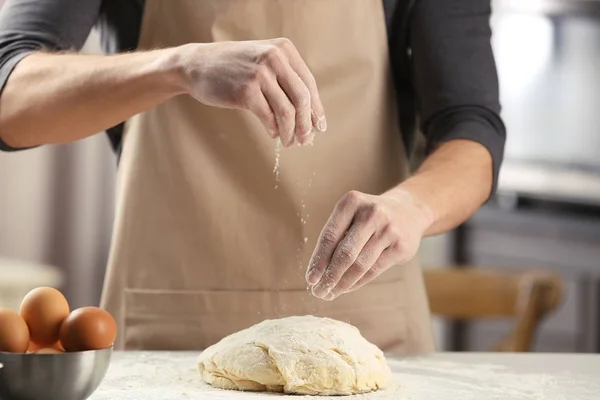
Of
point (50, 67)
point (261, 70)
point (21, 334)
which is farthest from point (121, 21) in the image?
point (21, 334)

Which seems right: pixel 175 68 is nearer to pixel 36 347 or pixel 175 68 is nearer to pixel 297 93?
pixel 297 93

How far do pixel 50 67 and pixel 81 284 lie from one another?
9.26 ft

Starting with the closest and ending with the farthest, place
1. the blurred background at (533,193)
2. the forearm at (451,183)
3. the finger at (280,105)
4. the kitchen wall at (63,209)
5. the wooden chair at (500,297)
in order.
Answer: the finger at (280,105)
the forearm at (451,183)
the wooden chair at (500,297)
the blurred background at (533,193)
the kitchen wall at (63,209)

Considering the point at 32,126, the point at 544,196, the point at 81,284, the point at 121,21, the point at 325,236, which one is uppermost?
the point at 121,21

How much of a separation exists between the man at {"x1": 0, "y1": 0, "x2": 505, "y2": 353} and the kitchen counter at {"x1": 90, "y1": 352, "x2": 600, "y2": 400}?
0.12 meters

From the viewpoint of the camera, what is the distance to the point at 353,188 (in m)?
1.50

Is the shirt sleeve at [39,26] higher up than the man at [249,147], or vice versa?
the shirt sleeve at [39,26]

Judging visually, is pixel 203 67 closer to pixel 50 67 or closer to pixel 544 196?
pixel 50 67

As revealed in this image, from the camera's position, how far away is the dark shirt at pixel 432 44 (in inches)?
57.7

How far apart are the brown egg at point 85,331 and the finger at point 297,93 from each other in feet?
1.04

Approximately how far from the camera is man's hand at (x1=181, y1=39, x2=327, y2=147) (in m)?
1.13

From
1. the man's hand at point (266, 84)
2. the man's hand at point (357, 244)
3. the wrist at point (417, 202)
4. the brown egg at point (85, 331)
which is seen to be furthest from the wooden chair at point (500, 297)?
the brown egg at point (85, 331)

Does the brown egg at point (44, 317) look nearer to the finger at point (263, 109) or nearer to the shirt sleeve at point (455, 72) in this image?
the finger at point (263, 109)

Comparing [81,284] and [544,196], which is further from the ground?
[544,196]
